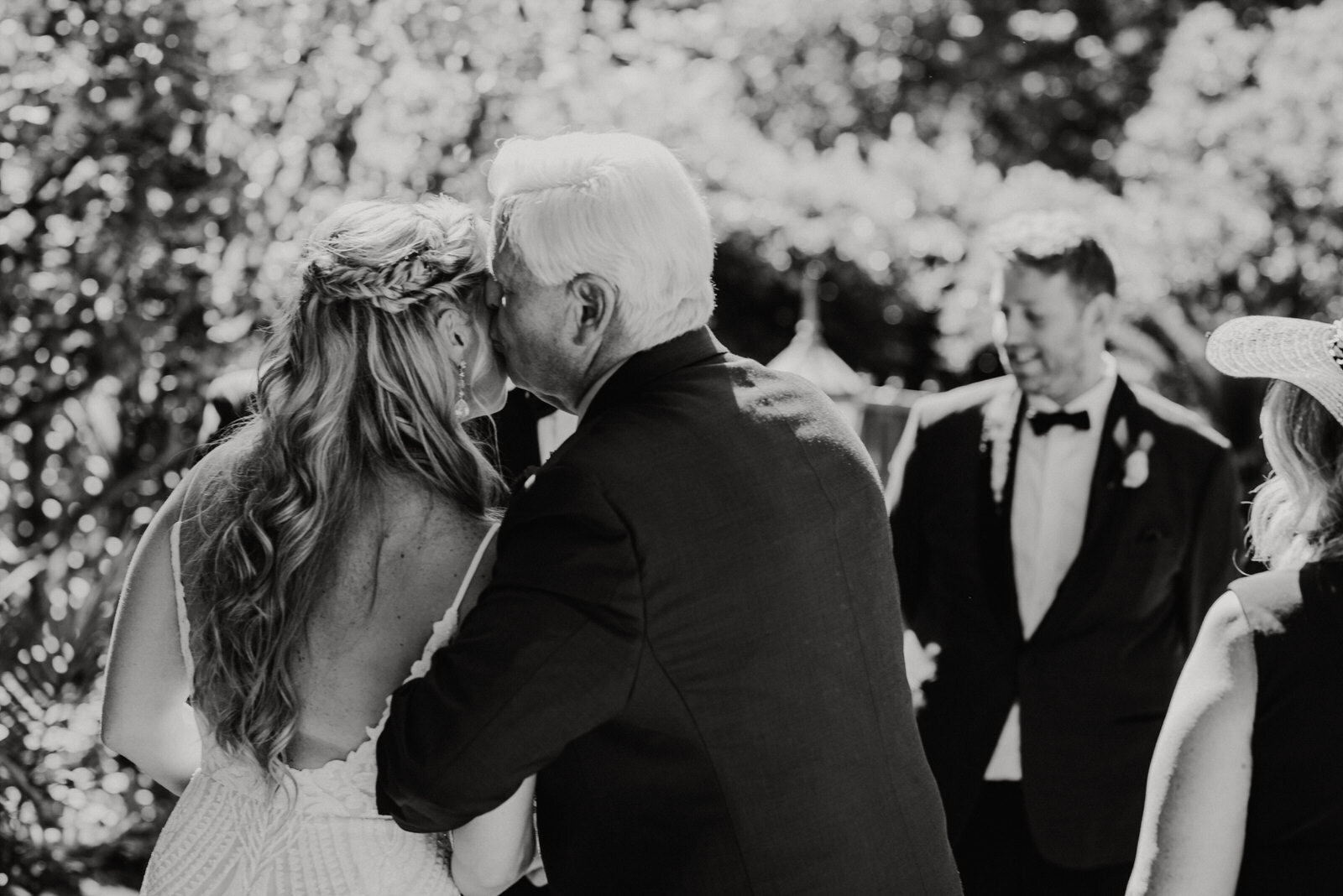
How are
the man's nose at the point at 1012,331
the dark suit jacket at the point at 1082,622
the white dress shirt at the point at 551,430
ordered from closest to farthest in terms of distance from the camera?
the white dress shirt at the point at 551,430
the dark suit jacket at the point at 1082,622
the man's nose at the point at 1012,331

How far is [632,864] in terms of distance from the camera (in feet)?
6.23

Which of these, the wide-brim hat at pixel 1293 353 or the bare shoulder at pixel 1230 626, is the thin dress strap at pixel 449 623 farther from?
the wide-brim hat at pixel 1293 353

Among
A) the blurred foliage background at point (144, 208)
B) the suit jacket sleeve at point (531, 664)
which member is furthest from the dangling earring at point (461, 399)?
the blurred foliage background at point (144, 208)

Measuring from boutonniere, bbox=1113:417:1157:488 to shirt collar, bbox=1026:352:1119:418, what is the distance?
74mm

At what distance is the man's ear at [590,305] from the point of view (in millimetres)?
1963

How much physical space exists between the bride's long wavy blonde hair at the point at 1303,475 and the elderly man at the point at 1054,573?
4.88 feet

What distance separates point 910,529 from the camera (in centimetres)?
397

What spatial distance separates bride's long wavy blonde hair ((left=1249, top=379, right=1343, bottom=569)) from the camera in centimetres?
210

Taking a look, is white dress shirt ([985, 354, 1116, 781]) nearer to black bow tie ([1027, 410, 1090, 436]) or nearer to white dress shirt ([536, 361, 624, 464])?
black bow tie ([1027, 410, 1090, 436])

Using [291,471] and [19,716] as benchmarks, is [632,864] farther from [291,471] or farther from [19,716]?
[19,716]

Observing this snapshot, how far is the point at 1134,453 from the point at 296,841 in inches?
101

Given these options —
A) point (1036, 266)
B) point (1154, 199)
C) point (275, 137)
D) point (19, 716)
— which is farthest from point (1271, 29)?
point (19, 716)

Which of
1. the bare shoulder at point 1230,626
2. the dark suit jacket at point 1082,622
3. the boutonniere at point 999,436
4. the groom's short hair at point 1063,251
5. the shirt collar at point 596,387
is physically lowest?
the dark suit jacket at point 1082,622

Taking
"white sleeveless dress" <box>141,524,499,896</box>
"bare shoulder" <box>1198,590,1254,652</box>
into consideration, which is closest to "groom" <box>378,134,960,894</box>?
"white sleeveless dress" <box>141,524,499,896</box>
